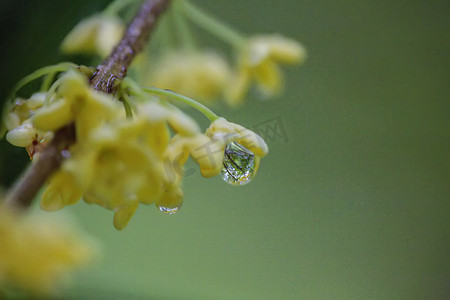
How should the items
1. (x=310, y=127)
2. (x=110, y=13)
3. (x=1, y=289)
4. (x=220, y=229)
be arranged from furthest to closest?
1. (x=310, y=127)
2. (x=220, y=229)
3. (x=110, y=13)
4. (x=1, y=289)

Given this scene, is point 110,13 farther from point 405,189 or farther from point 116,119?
point 405,189

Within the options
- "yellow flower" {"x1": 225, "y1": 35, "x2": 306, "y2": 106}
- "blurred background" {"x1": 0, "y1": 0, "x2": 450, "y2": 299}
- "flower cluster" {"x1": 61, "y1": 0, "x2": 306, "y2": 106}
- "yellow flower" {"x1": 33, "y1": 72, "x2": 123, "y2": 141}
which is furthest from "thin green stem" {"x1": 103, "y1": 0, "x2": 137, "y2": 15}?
"blurred background" {"x1": 0, "y1": 0, "x2": 450, "y2": 299}

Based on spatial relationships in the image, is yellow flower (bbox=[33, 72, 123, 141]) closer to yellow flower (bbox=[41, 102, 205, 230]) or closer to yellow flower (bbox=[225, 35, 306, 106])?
yellow flower (bbox=[41, 102, 205, 230])

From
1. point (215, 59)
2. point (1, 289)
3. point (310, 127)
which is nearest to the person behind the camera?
point (1, 289)

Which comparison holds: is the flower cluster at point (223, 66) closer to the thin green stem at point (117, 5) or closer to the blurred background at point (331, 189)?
the thin green stem at point (117, 5)

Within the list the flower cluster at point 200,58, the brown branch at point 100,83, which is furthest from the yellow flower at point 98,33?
the brown branch at point 100,83

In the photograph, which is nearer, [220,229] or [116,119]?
[116,119]

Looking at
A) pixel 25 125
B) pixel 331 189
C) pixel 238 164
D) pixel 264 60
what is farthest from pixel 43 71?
pixel 331 189

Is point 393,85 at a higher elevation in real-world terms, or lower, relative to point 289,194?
higher

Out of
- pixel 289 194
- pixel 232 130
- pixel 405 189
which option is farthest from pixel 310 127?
pixel 232 130
